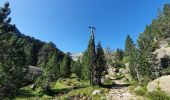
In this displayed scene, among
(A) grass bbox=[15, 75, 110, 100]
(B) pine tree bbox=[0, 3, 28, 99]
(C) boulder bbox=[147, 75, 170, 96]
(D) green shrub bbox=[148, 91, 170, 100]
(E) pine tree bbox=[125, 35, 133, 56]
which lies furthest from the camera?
(E) pine tree bbox=[125, 35, 133, 56]

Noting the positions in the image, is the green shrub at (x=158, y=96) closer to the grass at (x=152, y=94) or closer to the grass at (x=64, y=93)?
the grass at (x=152, y=94)

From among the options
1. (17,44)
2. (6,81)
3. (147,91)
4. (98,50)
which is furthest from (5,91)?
(98,50)

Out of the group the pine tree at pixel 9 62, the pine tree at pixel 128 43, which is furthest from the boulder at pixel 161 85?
the pine tree at pixel 128 43

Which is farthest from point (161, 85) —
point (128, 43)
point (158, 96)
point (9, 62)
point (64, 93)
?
A: point (128, 43)

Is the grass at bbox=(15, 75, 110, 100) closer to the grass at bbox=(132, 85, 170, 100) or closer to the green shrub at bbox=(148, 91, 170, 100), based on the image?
the grass at bbox=(132, 85, 170, 100)

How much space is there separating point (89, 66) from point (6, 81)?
3649 cm

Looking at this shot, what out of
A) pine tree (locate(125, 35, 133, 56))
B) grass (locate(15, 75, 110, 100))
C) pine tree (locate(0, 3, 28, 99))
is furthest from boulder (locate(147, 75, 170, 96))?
pine tree (locate(125, 35, 133, 56))

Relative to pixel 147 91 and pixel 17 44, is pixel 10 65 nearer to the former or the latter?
pixel 17 44

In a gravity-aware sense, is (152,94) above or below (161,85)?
below

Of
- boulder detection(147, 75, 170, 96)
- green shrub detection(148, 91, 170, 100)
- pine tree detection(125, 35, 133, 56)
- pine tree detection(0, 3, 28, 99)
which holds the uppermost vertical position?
pine tree detection(125, 35, 133, 56)

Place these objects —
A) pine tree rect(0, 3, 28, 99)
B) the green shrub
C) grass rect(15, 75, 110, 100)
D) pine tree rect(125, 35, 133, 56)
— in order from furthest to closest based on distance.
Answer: pine tree rect(125, 35, 133, 56) < grass rect(15, 75, 110, 100) < the green shrub < pine tree rect(0, 3, 28, 99)

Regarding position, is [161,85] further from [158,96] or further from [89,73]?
[89,73]

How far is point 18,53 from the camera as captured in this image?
4016cm

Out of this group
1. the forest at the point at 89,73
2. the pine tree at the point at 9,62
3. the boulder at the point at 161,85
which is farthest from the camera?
the boulder at the point at 161,85
